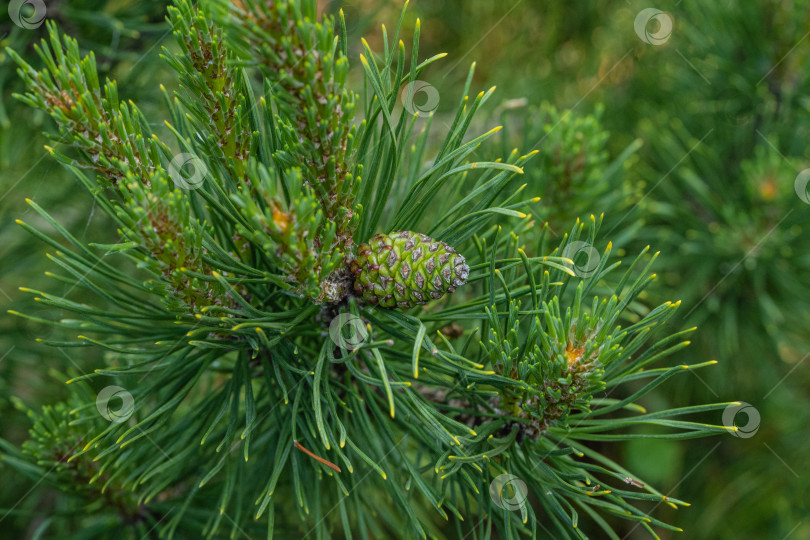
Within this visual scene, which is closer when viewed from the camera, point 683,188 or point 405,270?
point 405,270

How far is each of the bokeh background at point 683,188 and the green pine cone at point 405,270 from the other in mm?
304

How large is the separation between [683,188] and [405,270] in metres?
0.64

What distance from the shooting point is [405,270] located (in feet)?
1.52

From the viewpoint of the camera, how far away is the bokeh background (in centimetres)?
Result: 79

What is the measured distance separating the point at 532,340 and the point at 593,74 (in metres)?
0.85

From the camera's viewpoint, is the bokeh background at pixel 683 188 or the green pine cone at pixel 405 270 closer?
the green pine cone at pixel 405 270

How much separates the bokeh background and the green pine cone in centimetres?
30

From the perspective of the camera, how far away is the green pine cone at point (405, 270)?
17.7 inches

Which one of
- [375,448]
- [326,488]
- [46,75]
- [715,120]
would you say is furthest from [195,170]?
[715,120]

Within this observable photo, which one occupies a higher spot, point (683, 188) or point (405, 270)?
point (683, 188)

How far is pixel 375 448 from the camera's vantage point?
0.51 m

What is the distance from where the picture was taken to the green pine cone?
1.47ft

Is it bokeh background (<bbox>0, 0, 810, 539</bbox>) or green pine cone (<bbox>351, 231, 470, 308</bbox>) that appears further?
bokeh background (<bbox>0, 0, 810, 539</bbox>)

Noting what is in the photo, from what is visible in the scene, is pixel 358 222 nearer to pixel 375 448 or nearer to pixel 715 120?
pixel 375 448
